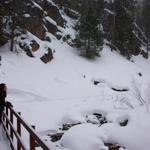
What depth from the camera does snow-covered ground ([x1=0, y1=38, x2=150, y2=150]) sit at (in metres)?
10.4

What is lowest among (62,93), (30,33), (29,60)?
(62,93)

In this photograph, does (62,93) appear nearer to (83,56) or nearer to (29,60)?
(29,60)

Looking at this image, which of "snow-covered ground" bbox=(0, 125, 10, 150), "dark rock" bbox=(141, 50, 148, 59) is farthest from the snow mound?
"dark rock" bbox=(141, 50, 148, 59)

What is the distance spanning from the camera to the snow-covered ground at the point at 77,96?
1043 cm

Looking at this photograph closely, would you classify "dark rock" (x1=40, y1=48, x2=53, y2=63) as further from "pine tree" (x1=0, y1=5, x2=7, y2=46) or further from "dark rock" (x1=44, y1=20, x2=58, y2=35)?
"dark rock" (x1=44, y1=20, x2=58, y2=35)

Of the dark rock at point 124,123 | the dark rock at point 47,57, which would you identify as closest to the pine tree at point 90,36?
the dark rock at point 47,57

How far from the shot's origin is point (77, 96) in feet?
81.1

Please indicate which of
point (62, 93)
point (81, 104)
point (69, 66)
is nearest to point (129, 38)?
point (69, 66)

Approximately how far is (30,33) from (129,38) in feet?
59.9

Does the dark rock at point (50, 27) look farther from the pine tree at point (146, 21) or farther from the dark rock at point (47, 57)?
the pine tree at point (146, 21)

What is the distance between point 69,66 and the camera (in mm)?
31219

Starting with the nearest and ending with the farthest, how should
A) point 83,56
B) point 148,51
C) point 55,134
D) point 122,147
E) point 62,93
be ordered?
1. point 122,147
2. point 55,134
3. point 62,93
4. point 83,56
5. point 148,51

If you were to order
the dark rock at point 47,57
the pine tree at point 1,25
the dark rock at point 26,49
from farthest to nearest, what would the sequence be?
the dark rock at point 47,57 → the dark rock at point 26,49 → the pine tree at point 1,25

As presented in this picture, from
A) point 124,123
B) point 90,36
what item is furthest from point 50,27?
point 124,123
